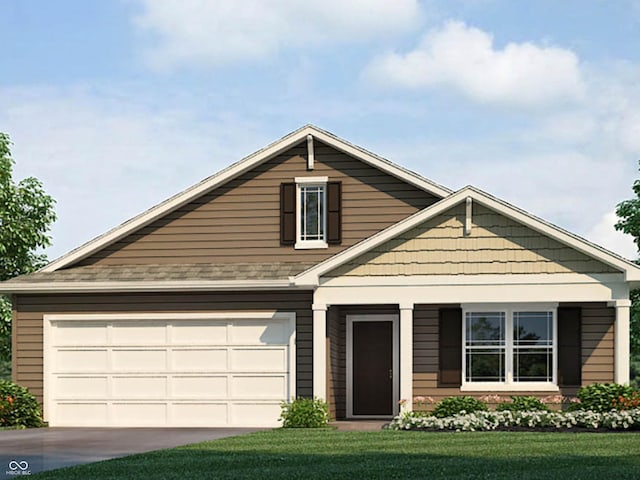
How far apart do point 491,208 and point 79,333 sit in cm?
947

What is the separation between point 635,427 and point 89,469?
10.7 meters

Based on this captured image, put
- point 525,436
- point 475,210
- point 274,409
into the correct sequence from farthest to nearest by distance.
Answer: point 274,409
point 475,210
point 525,436

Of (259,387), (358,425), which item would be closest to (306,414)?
(358,425)

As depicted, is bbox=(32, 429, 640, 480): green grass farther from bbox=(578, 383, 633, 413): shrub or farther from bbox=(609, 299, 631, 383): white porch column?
bbox=(609, 299, 631, 383): white porch column

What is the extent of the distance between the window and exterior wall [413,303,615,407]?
1.09 feet

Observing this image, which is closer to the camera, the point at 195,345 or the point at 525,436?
the point at 525,436

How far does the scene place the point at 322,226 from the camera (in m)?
25.1

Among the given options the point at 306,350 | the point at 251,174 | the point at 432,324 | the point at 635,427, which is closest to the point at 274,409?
the point at 306,350

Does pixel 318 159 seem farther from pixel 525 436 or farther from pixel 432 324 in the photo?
pixel 525 436

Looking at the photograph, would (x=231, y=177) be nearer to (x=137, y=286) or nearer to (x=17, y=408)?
(x=137, y=286)

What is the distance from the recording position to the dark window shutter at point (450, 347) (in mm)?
23172

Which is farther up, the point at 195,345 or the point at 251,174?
the point at 251,174

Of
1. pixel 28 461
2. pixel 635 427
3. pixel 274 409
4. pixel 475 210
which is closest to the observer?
pixel 28 461

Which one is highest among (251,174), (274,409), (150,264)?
(251,174)
